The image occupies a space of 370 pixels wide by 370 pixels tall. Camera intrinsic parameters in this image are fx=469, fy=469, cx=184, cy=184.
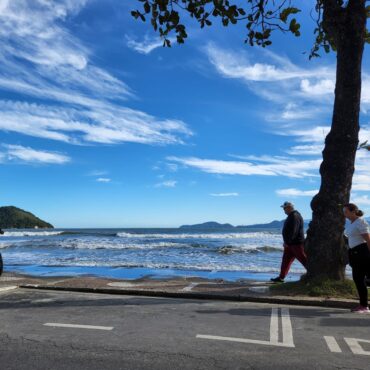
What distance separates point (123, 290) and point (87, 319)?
8.13ft

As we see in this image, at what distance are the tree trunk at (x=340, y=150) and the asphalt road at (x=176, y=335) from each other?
1.42 meters

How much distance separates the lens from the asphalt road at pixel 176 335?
14.8ft

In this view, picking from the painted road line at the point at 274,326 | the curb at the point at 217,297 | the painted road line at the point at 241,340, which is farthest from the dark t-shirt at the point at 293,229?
the painted road line at the point at 241,340

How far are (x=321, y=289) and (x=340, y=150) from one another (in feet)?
8.24

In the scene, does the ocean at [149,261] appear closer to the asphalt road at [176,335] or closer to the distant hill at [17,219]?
the asphalt road at [176,335]

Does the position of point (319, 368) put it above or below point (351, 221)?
below

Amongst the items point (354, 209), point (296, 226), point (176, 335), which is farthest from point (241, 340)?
point (296, 226)

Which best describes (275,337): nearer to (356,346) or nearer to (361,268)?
(356,346)

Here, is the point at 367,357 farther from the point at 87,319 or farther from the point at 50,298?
the point at 50,298

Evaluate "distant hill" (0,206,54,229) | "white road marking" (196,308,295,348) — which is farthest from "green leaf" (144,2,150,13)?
"distant hill" (0,206,54,229)

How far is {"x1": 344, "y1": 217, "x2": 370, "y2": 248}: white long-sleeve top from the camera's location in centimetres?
709

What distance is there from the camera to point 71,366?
4.32m

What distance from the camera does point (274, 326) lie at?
6027 millimetres

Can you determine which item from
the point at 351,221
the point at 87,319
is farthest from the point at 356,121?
the point at 87,319
